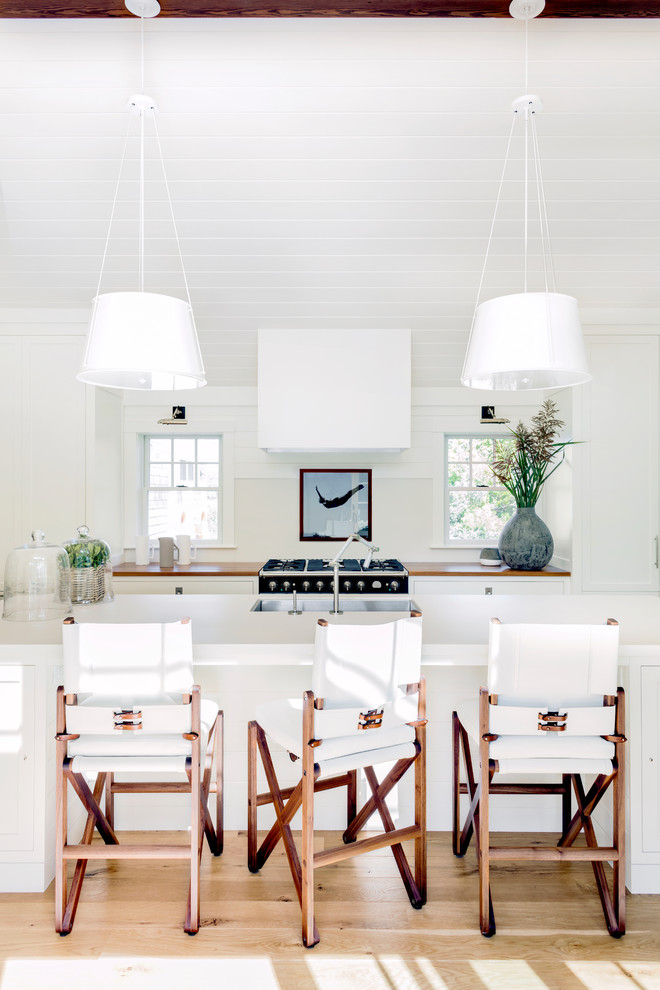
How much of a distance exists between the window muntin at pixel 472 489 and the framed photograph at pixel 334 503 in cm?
67

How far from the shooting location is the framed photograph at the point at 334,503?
4.95 meters

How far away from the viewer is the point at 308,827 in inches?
71.5

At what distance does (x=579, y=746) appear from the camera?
6.16ft

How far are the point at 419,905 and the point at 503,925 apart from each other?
252mm

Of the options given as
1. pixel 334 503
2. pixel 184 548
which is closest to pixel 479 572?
pixel 334 503

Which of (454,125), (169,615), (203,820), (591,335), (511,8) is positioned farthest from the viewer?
(591,335)

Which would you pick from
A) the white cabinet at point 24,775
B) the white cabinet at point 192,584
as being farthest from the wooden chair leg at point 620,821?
the white cabinet at point 192,584

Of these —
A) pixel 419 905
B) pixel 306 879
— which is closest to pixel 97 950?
pixel 306 879

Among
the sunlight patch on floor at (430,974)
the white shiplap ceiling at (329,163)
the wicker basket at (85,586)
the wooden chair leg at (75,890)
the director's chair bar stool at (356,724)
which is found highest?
the white shiplap ceiling at (329,163)

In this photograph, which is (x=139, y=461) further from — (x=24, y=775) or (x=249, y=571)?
A: (x=24, y=775)

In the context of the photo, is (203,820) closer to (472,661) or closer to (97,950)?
(97,950)

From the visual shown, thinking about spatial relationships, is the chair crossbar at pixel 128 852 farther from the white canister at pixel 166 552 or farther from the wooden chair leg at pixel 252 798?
the white canister at pixel 166 552

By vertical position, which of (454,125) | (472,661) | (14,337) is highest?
(454,125)

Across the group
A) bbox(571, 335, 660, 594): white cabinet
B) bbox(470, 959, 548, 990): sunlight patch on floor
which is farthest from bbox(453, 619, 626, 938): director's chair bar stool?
bbox(571, 335, 660, 594): white cabinet
